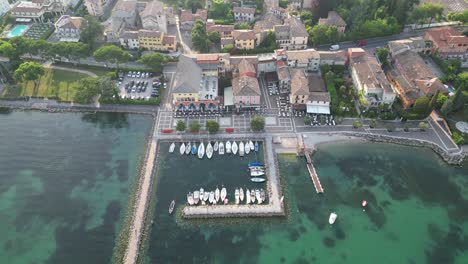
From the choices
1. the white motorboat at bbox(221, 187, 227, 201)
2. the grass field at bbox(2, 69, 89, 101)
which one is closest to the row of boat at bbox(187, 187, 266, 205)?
the white motorboat at bbox(221, 187, 227, 201)

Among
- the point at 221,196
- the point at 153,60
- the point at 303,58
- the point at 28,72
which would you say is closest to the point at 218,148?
the point at 221,196

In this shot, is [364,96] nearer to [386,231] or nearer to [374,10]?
[386,231]

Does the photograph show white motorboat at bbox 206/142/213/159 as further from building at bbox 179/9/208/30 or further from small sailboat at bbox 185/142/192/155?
building at bbox 179/9/208/30

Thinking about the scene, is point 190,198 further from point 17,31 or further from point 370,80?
point 17,31

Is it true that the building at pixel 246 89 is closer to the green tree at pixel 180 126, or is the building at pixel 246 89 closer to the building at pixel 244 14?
the green tree at pixel 180 126

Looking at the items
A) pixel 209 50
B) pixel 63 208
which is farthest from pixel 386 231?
pixel 209 50

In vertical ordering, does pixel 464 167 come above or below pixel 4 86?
below

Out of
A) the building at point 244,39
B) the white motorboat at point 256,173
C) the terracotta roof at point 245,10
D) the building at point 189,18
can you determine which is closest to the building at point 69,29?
the building at point 189,18
